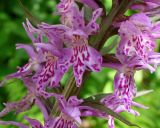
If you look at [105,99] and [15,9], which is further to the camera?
[15,9]

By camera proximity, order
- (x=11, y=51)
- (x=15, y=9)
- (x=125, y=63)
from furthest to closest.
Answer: (x=15, y=9)
(x=11, y=51)
(x=125, y=63)

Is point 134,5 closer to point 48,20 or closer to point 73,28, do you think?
point 73,28

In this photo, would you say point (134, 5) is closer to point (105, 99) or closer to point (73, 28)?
point (73, 28)

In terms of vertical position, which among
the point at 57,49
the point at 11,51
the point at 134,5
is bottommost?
the point at 11,51

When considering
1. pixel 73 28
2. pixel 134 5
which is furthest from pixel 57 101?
pixel 134 5

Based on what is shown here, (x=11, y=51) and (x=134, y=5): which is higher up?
(x=134, y=5)

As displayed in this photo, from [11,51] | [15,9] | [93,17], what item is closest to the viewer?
[93,17]

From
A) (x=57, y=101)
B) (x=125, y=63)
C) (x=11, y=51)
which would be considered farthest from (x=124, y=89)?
(x=11, y=51)
